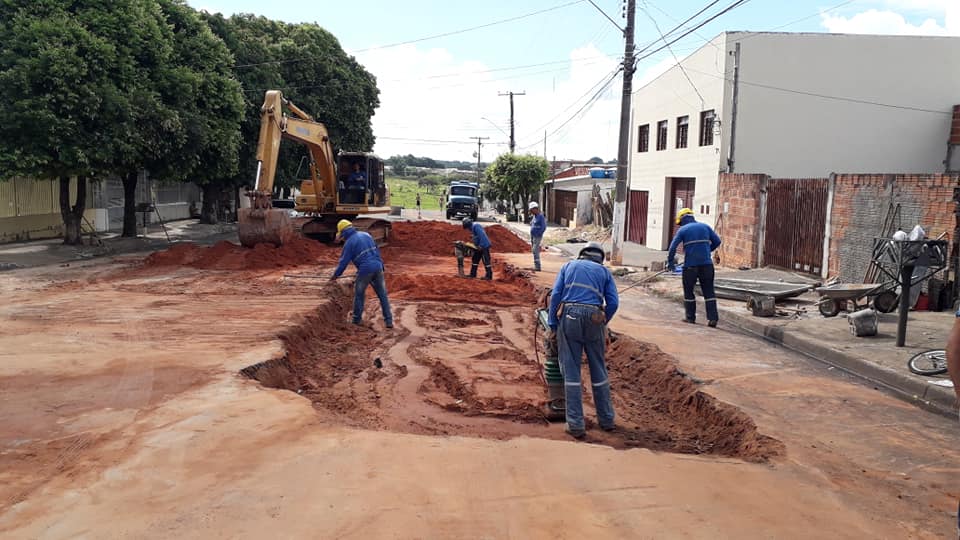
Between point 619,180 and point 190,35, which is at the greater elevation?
point 190,35

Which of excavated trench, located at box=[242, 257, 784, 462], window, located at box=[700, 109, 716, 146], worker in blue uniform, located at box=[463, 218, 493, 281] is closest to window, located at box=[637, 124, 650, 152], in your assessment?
window, located at box=[700, 109, 716, 146]

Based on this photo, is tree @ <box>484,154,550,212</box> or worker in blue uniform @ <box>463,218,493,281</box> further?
tree @ <box>484,154,550,212</box>

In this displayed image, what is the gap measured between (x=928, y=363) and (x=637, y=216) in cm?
2013

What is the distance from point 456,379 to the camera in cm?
845

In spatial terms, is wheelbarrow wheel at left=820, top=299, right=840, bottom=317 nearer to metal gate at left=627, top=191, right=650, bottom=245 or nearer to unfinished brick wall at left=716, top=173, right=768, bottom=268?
unfinished brick wall at left=716, top=173, right=768, bottom=268

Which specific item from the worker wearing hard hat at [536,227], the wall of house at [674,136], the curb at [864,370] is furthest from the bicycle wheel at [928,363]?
the wall of house at [674,136]

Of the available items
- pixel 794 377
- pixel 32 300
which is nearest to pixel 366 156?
pixel 32 300

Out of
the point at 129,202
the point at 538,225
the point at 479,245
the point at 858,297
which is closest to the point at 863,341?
the point at 858,297

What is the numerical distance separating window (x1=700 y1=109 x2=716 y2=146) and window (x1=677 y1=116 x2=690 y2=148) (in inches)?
47.5

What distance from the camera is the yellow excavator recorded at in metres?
17.4

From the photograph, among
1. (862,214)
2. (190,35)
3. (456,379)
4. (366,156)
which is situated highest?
(190,35)

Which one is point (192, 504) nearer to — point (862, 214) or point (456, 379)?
point (456, 379)

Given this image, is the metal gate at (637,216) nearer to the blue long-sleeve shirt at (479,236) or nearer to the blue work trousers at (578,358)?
the blue long-sleeve shirt at (479,236)

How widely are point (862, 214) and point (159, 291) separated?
43.9 feet
